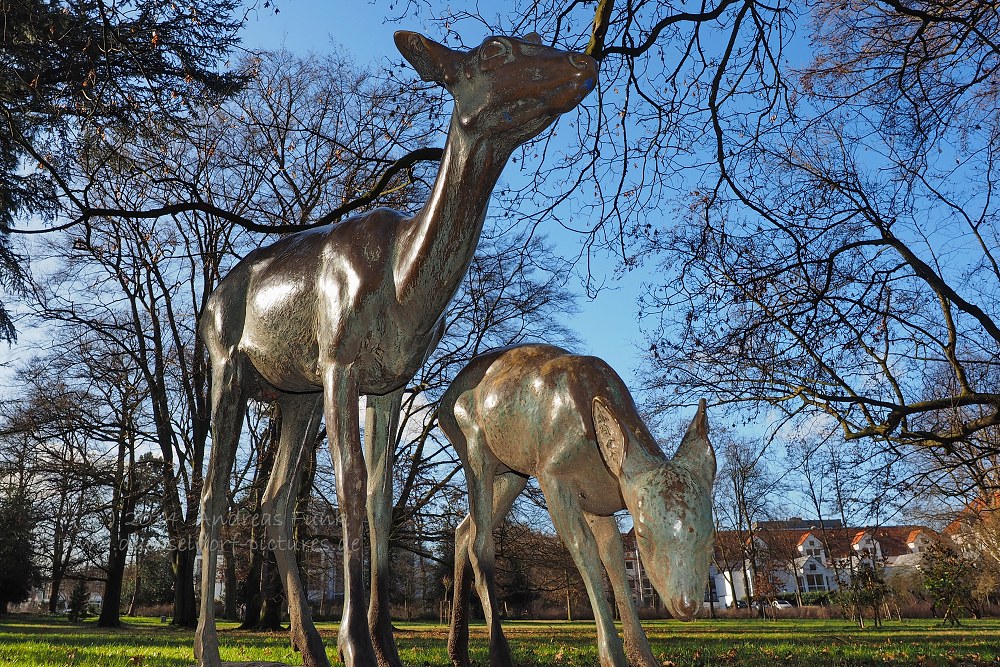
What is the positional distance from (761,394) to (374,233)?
885 cm

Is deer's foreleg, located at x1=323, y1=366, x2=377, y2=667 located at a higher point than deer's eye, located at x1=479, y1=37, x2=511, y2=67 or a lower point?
lower

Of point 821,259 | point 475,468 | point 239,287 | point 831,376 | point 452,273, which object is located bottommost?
point 475,468

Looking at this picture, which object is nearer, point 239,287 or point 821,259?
point 239,287

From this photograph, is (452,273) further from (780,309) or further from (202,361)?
(202,361)

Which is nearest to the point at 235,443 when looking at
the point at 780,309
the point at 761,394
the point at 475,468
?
the point at 475,468

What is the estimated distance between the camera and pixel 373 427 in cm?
431

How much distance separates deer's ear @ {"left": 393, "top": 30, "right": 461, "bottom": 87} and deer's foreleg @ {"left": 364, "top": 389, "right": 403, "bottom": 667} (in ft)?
5.55

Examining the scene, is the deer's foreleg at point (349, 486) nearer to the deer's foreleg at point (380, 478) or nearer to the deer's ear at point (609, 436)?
the deer's foreleg at point (380, 478)

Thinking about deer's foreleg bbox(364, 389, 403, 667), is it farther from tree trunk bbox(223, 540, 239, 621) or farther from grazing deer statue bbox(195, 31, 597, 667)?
tree trunk bbox(223, 540, 239, 621)

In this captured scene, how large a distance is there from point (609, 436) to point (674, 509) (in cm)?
55

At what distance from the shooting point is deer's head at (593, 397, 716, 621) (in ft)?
11.0

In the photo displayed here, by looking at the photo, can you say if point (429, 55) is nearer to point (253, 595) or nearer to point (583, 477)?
point (583, 477)

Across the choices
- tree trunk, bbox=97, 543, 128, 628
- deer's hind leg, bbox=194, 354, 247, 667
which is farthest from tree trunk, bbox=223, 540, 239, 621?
deer's hind leg, bbox=194, 354, 247, 667

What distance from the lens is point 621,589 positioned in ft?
13.5
